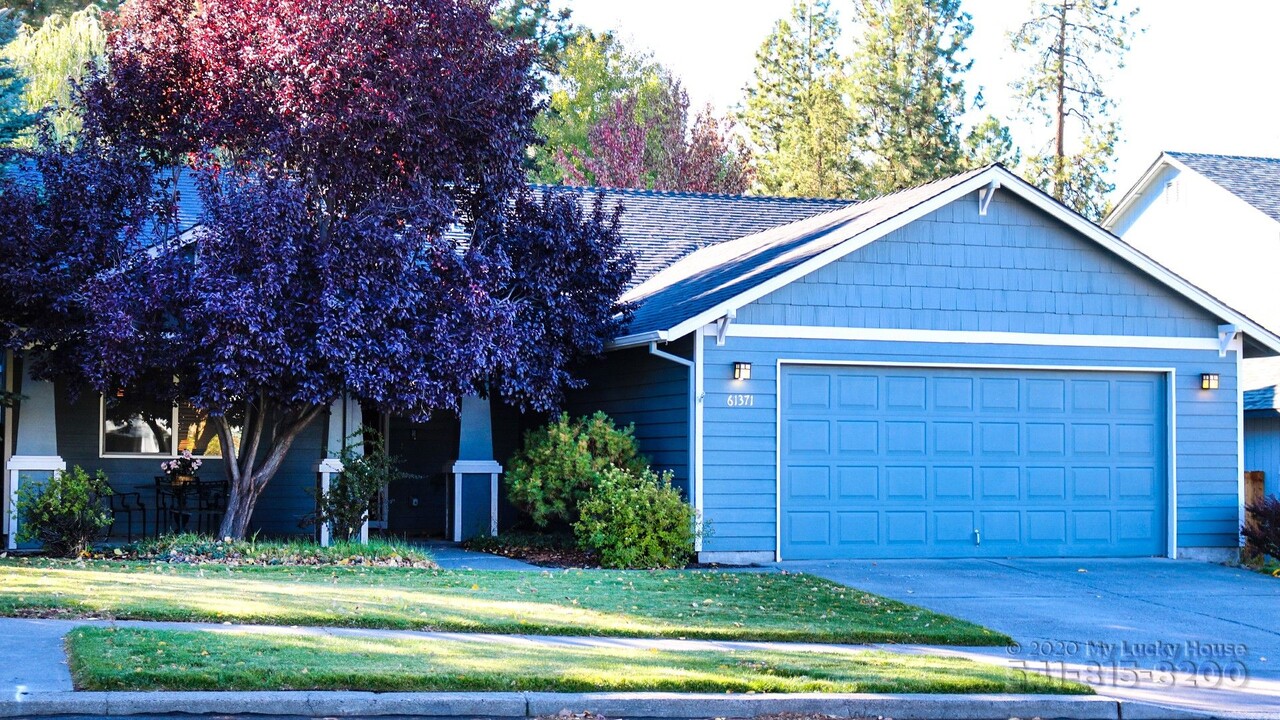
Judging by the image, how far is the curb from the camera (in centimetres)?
752

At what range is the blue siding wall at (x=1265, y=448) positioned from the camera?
71.9ft

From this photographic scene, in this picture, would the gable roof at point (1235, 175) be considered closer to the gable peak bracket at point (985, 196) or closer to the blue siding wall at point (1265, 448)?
the blue siding wall at point (1265, 448)

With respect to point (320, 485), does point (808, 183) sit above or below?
above

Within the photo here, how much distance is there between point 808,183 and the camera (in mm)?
44125

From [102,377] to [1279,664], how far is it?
11377 mm

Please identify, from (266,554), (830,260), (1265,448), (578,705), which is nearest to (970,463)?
(830,260)

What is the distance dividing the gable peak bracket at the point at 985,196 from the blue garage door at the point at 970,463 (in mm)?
1978

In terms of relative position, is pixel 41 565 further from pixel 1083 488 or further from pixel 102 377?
pixel 1083 488

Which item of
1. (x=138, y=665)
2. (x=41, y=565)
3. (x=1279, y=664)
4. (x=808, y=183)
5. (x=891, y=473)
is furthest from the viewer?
(x=808, y=183)

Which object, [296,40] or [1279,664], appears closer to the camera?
[1279,664]

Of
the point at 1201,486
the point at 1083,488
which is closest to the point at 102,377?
the point at 1083,488

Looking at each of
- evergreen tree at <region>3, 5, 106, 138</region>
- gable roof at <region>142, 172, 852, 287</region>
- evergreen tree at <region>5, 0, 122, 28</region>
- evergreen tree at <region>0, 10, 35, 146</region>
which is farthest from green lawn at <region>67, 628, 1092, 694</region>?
evergreen tree at <region>5, 0, 122, 28</region>

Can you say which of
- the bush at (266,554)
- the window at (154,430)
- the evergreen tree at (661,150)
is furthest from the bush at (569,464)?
the evergreen tree at (661,150)

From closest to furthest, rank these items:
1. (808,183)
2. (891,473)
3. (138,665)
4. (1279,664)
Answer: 1. (138,665)
2. (1279,664)
3. (891,473)
4. (808,183)
